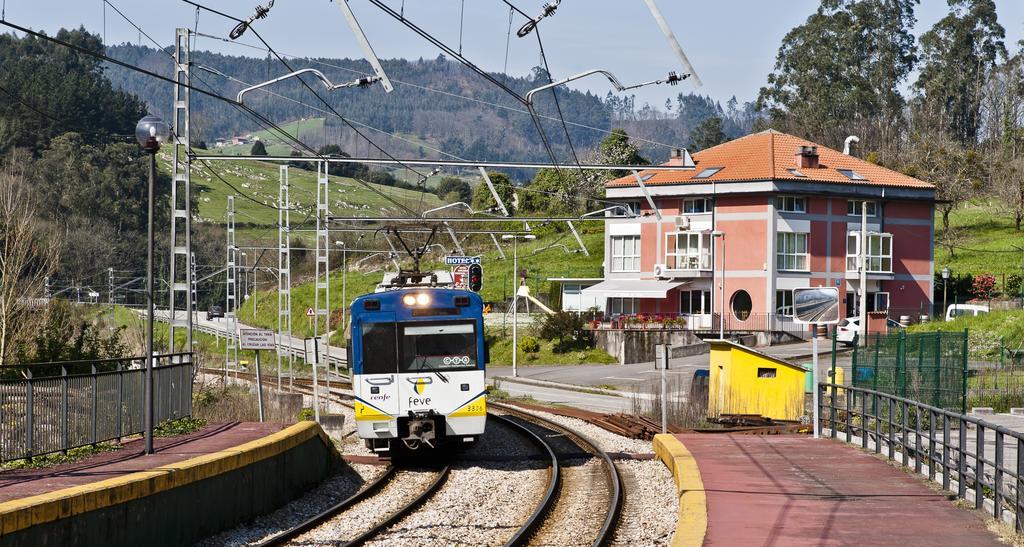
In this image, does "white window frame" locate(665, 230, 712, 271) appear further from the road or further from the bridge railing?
the bridge railing

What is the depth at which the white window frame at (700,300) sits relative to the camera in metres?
63.9

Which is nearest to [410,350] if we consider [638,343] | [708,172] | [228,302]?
[638,343]

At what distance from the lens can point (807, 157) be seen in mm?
65438

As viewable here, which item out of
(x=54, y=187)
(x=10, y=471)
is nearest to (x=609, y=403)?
(x=10, y=471)

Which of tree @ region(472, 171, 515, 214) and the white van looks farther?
tree @ region(472, 171, 515, 214)

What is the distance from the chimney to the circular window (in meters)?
7.87

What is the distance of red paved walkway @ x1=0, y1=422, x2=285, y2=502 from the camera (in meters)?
13.2

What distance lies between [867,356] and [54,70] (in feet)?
341

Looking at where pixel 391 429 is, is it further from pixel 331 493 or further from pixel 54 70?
pixel 54 70

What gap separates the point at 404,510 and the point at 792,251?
1929 inches

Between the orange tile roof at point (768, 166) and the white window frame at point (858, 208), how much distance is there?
119 centimetres

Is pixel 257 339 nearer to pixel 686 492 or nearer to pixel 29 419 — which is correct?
pixel 29 419

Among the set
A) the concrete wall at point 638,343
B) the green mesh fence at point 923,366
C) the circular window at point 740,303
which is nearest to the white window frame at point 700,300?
the circular window at point 740,303

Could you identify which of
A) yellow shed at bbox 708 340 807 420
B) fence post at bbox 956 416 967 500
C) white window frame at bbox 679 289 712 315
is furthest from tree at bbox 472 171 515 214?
fence post at bbox 956 416 967 500
